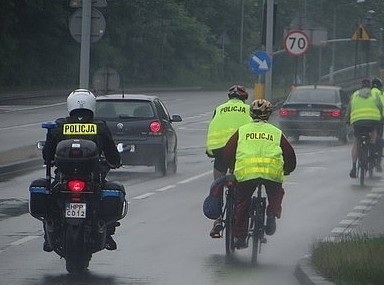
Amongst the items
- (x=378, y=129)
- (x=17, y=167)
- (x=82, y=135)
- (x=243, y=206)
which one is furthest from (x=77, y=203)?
(x=17, y=167)

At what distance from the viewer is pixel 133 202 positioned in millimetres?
19875

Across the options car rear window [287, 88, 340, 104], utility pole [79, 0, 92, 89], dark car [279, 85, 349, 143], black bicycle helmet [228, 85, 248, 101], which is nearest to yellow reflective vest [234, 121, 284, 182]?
black bicycle helmet [228, 85, 248, 101]

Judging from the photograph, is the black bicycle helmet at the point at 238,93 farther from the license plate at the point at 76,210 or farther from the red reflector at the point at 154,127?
the red reflector at the point at 154,127

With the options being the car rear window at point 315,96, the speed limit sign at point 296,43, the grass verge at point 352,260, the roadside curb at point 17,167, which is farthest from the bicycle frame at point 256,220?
the speed limit sign at point 296,43

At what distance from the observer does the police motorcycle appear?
12.2m

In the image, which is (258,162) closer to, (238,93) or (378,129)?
(238,93)

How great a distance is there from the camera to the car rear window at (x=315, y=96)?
39094mm

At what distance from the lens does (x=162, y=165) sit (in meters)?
25.6

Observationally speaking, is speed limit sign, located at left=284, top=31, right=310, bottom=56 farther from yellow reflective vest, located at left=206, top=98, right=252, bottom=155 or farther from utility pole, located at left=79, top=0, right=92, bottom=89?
yellow reflective vest, located at left=206, top=98, right=252, bottom=155

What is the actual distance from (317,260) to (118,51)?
239ft

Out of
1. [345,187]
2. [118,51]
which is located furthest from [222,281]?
[118,51]

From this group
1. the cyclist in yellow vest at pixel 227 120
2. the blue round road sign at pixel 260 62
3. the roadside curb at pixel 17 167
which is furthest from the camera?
the blue round road sign at pixel 260 62

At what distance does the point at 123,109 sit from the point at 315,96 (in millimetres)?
14211

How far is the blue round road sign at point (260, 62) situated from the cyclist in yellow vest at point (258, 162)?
1170 inches
